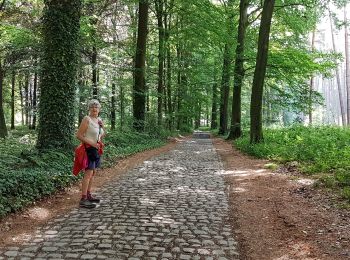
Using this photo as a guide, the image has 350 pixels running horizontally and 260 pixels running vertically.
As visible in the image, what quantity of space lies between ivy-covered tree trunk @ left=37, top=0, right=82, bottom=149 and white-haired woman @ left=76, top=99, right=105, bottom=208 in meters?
4.05

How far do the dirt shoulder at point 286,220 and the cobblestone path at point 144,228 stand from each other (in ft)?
0.94

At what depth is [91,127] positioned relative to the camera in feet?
21.3

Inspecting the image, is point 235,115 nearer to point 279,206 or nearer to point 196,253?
point 279,206

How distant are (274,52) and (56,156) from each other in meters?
13.9

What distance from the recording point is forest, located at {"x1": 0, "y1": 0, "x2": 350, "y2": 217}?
31.6ft

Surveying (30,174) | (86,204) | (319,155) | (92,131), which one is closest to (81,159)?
(92,131)

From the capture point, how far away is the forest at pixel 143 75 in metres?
9.63

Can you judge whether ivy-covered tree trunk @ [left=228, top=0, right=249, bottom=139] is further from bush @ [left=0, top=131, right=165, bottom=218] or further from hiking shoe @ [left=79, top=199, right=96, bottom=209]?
hiking shoe @ [left=79, top=199, right=96, bottom=209]

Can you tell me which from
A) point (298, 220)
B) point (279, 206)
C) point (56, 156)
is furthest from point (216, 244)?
point (56, 156)

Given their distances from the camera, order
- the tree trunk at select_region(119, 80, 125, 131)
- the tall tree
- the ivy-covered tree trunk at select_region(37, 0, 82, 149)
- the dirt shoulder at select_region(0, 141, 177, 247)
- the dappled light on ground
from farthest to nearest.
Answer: the tall tree < the tree trunk at select_region(119, 80, 125, 131) < the ivy-covered tree trunk at select_region(37, 0, 82, 149) < the dappled light on ground < the dirt shoulder at select_region(0, 141, 177, 247)

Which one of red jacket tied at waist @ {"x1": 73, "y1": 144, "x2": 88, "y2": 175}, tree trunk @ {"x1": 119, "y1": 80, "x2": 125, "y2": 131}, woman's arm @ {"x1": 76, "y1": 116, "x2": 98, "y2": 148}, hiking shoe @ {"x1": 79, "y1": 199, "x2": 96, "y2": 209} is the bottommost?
hiking shoe @ {"x1": 79, "y1": 199, "x2": 96, "y2": 209}

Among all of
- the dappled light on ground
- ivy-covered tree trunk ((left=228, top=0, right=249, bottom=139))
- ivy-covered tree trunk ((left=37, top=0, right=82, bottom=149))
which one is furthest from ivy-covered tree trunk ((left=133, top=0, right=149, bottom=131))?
the dappled light on ground

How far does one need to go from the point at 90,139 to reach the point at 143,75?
13526mm

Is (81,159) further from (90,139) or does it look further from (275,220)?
(275,220)
